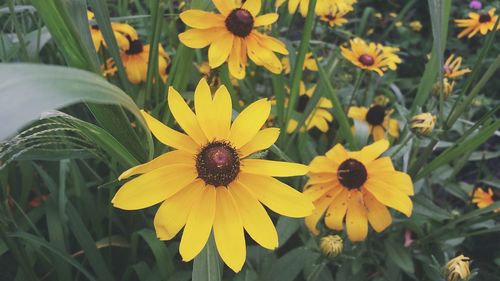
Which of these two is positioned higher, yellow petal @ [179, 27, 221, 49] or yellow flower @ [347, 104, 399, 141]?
yellow petal @ [179, 27, 221, 49]

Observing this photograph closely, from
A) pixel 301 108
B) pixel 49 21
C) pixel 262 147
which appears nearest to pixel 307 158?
pixel 301 108

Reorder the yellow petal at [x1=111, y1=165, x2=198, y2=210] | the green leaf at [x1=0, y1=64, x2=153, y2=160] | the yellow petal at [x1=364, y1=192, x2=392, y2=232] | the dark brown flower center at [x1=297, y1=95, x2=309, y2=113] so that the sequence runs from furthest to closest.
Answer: the dark brown flower center at [x1=297, y1=95, x2=309, y2=113]
the yellow petal at [x1=364, y1=192, x2=392, y2=232]
the yellow petal at [x1=111, y1=165, x2=198, y2=210]
the green leaf at [x1=0, y1=64, x2=153, y2=160]

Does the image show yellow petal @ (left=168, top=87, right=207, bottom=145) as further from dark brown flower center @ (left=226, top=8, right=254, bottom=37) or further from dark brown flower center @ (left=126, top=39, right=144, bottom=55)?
dark brown flower center @ (left=126, top=39, right=144, bottom=55)

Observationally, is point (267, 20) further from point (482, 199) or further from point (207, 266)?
point (482, 199)

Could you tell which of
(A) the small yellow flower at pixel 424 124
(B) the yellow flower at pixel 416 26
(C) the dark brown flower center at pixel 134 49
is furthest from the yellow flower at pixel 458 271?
(B) the yellow flower at pixel 416 26

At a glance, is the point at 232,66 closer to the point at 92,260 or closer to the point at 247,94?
the point at 247,94

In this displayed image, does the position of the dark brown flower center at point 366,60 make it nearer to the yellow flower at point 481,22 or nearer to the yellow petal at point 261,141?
the yellow flower at point 481,22

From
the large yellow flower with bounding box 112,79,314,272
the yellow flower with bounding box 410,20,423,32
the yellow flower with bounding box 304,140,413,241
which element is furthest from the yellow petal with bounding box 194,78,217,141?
the yellow flower with bounding box 410,20,423,32

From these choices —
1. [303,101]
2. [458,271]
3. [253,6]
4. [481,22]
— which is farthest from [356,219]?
[481,22]
